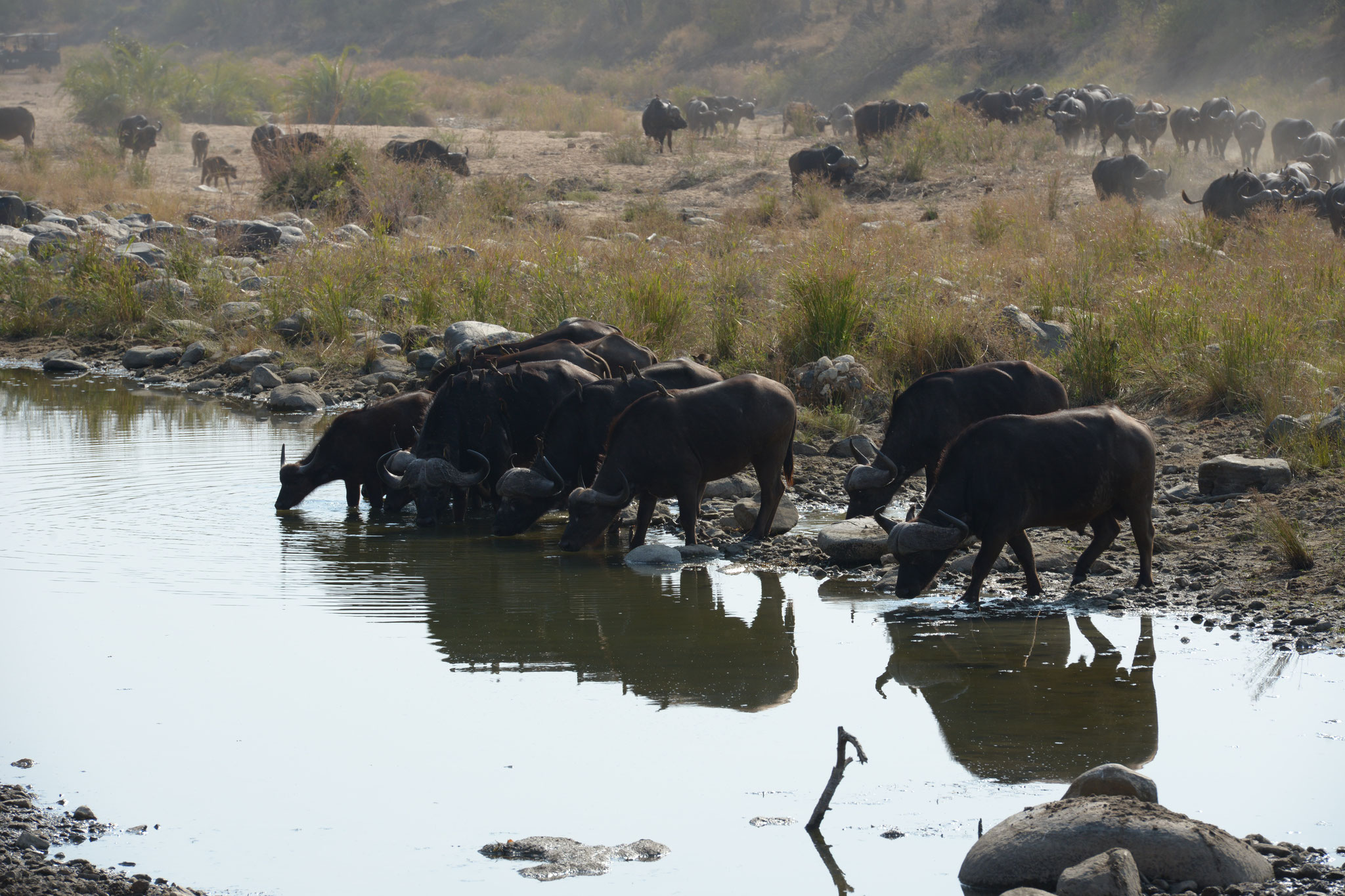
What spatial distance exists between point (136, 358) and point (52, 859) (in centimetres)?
1262

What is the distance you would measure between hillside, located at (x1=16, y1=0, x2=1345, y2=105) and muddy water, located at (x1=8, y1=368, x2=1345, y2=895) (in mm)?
42319

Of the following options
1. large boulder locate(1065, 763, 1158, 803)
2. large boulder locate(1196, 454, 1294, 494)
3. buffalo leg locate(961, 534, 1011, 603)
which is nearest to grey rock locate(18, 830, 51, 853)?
large boulder locate(1065, 763, 1158, 803)

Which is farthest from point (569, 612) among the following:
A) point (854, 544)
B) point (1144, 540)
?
point (1144, 540)

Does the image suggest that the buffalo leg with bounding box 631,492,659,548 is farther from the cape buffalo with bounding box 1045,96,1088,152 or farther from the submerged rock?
the cape buffalo with bounding box 1045,96,1088,152

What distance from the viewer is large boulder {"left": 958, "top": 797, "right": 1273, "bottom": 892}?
12.4ft

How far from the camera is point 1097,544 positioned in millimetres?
7152

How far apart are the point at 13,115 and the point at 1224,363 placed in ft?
105

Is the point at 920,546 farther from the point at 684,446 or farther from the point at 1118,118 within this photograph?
the point at 1118,118

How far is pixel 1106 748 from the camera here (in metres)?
4.98

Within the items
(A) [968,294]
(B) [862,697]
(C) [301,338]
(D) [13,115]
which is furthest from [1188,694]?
(D) [13,115]

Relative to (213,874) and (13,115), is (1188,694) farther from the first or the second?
(13,115)

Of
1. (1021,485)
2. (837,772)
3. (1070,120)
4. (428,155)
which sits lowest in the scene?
(837,772)

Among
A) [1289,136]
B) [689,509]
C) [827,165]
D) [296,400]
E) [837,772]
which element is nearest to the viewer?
[837,772]

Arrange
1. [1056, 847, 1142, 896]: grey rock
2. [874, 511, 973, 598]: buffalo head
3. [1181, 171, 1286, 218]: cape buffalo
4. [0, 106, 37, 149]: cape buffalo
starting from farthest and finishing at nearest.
→ [0, 106, 37, 149]: cape buffalo
[1181, 171, 1286, 218]: cape buffalo
[874, 511, 973, 598]: buffalo head
[1056, 847, 1142, 896]: grey rock
